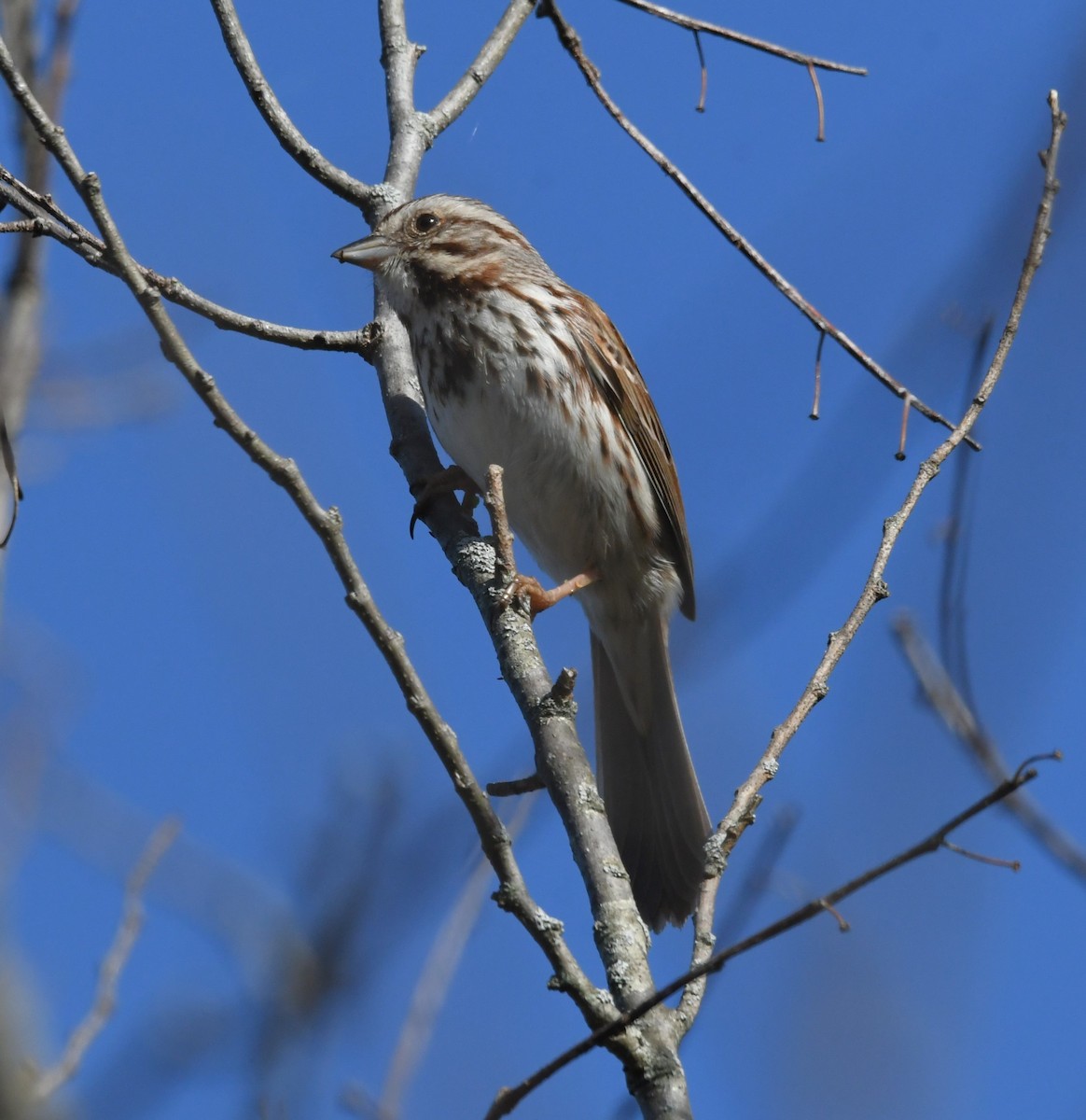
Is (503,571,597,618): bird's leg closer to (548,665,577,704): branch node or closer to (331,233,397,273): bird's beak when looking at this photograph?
(548,665,577,704): branch node

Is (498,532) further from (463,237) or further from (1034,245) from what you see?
(463,237)

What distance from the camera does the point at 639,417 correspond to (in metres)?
4.77

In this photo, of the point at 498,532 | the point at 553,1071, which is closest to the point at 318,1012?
the point at 553,1071

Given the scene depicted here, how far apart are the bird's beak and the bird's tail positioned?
1368mm

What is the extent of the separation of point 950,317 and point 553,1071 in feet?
3.75

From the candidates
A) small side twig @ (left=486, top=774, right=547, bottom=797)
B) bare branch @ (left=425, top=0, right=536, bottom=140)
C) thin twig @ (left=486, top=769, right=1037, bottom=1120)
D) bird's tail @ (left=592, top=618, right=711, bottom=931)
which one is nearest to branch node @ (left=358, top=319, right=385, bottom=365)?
bare branch @ (left=425, top=0, right=536, bottom=140)

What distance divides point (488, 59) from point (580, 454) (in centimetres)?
124

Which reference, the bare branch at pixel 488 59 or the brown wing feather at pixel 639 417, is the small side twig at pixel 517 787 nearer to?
the brown wing feather at pixel 639 417

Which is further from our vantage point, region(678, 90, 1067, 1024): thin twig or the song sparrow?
the song sparrow

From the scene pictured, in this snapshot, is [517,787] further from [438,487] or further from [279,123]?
[279,123]

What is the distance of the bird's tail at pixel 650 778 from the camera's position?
396 centimetres

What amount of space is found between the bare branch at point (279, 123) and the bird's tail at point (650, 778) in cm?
157

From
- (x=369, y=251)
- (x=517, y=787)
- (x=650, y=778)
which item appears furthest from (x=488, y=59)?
(x=517, y=787)

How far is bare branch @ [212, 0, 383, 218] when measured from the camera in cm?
392
